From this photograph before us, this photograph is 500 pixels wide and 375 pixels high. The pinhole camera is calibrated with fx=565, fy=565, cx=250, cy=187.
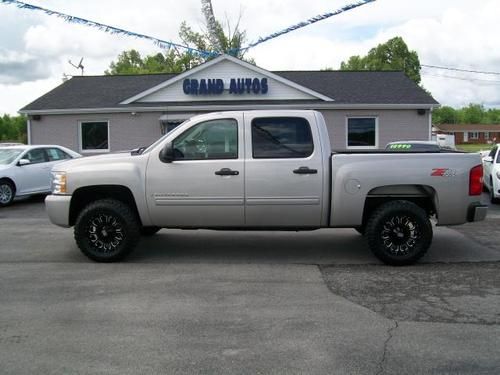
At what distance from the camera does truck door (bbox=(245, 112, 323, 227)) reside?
275 inches

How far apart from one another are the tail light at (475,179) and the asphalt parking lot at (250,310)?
96cm

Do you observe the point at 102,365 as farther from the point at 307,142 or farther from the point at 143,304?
the point at 307,142

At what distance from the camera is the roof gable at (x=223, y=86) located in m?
21.1

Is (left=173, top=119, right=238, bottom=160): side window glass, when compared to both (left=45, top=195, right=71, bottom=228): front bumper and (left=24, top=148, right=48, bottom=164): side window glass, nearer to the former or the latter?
(left=45, top=195, right=71, bottom=228): front bumper

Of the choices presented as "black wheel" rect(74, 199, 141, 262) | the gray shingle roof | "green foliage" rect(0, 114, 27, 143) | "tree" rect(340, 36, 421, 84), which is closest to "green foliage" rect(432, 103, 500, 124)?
"tree" rect(340, 36, 421, 84)

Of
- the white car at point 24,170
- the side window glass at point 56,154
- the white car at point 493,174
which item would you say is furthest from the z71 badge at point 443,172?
the side window glass at point 56,154

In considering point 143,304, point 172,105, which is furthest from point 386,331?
point 172,105

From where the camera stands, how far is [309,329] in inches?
189

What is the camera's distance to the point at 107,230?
732 cm

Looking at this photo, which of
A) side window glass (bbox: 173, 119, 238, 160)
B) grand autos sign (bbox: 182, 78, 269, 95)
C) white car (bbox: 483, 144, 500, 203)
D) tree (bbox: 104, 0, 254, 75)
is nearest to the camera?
side window glass (bbox: 173, 119, 238, 160)

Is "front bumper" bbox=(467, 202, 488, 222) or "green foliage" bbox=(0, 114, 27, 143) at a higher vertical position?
"green foliage" bbox=(0, 114, 27, 143)

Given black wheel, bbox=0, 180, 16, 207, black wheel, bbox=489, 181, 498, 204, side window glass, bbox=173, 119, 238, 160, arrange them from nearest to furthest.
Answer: side window glass, bbox=173, 119, 238, 160 < black wheel, bbox=489, 181, 498, 204 < black wheel, bbox=0, 180, 16, 207

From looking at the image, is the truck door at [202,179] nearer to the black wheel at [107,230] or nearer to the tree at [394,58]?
the black wheel at [107,230]

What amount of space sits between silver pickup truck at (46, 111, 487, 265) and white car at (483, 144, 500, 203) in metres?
6.64
